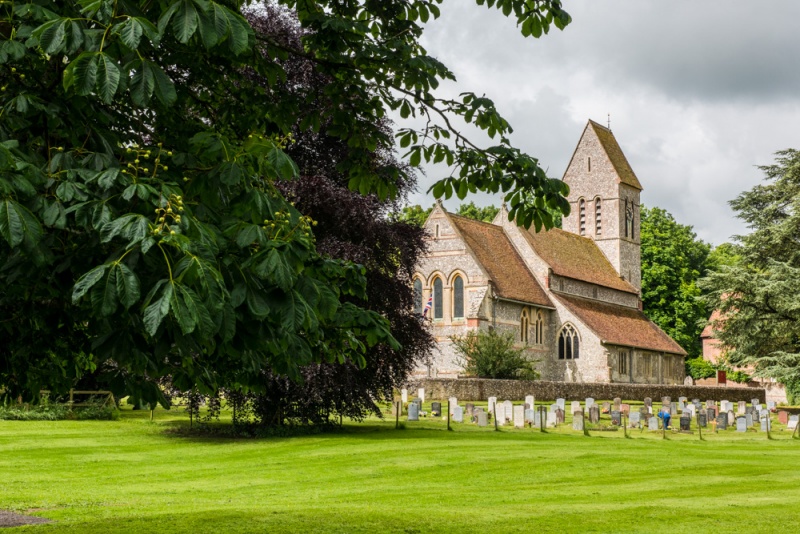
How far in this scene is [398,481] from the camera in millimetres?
16578

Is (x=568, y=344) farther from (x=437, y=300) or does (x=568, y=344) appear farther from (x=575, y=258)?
(x=437, y=300)

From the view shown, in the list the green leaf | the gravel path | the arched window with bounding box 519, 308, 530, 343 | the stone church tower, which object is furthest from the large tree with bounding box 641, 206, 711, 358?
the green leaf

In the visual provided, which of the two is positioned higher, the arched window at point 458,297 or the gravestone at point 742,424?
the arched window at point 458,297

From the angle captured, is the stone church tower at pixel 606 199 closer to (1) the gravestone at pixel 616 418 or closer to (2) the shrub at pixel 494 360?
(2) the shrub at pixel 494 360

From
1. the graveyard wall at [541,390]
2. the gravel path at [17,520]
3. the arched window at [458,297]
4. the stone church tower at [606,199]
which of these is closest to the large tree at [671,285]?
the stone church tower at [606,199]

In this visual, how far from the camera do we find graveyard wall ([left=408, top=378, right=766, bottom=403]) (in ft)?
137

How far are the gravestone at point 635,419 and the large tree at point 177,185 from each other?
22.8 m

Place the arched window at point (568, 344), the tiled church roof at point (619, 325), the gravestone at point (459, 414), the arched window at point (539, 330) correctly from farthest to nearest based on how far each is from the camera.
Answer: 1. the tiled church roof at point (619, 325)
2. the arched window at point (568, 344)
3. the arched window at point (539, 330)
4. the gravestone at point (459, 414)

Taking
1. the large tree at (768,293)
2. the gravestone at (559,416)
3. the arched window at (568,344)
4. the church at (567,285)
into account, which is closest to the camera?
the gravestone at (559,416)

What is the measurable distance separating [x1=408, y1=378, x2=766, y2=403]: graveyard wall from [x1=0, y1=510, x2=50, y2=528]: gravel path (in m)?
25.9

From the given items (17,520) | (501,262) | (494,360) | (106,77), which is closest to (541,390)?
(494,360)

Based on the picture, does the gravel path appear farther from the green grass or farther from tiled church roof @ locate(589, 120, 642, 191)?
tiled church roof @ locate(589, 120, 642, 191)

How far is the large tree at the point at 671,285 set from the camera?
73.4 m

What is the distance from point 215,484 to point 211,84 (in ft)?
29.6
